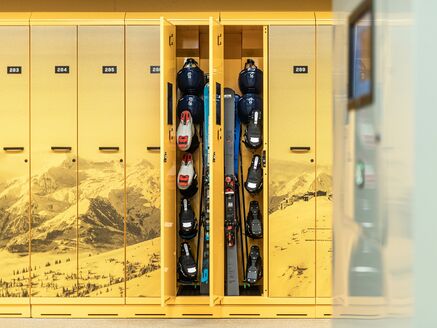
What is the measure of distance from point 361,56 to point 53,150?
4.68 m

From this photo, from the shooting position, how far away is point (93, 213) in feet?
20.6

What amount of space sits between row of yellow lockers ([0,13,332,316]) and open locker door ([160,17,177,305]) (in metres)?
0.09

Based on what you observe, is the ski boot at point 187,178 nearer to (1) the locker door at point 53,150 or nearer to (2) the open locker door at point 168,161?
(2) the open locker door at point 168,161

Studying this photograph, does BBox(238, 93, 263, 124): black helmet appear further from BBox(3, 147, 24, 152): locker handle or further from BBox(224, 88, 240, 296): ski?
BBox(3, 147, 24, 152): locker handle

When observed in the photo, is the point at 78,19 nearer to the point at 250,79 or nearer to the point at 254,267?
the point at 250,79

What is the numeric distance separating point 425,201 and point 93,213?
5.09 meters

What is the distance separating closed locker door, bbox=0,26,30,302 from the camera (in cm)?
630

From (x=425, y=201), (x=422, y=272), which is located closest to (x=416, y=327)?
(x=422, y=272)

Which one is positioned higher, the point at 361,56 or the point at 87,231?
the point at 361,56

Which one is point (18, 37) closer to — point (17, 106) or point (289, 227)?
point (17, 106)

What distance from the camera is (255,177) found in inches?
249

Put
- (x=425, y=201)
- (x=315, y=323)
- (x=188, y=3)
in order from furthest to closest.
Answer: (x=188, y=3), (x=315, y=323), (x=425, y=201)

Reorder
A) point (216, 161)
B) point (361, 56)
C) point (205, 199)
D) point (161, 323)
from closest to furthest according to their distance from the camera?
1. point (361, 56)
2. point (216, 161)
3. point (161, 323)
4. point (205, 199)

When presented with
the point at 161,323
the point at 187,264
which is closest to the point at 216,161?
the point at 187,264
